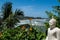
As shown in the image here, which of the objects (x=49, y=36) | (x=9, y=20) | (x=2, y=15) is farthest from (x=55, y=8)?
(x=2, y=15)

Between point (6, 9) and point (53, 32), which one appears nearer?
point (53, 32)

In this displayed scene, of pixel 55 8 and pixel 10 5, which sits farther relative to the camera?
pixel 10 5

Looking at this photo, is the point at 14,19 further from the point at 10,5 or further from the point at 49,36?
the point at 49,36

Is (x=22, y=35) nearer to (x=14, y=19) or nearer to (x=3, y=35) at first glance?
(x=3, y=35)

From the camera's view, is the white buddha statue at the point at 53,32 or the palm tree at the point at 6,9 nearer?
the white buddha statue at the point at 53,32

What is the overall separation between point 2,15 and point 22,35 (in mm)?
10969

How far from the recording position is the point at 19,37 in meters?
7.52

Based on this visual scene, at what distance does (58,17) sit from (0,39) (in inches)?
115

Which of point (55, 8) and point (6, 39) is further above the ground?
point (55, 8)

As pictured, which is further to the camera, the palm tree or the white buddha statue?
the palm tree

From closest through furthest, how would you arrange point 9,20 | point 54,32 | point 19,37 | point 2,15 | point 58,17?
point 54,32, point 19,37, point 58,17, point 9,20, point 2,15

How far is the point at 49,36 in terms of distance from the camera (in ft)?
16.4

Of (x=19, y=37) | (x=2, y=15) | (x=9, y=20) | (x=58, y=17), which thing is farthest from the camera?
(x=2, y=15)

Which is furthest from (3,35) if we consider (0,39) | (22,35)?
(22,35)
